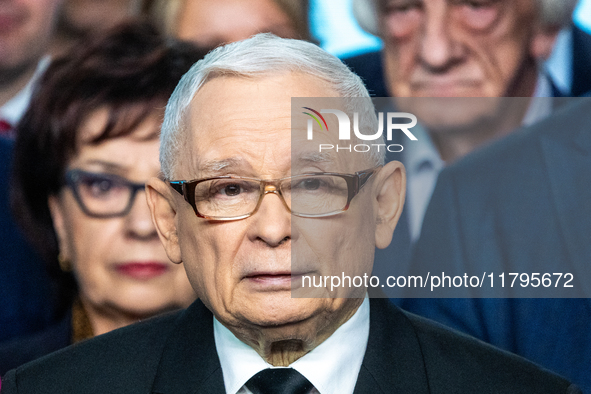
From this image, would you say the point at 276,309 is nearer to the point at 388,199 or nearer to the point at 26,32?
the point at 388,199

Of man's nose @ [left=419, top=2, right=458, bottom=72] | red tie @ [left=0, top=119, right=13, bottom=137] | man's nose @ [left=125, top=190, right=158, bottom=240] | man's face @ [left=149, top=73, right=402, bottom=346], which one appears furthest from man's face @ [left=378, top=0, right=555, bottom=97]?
red tie @ [left=0, top=119, right=13, bottom=137]

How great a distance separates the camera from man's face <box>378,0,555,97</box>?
1971mm

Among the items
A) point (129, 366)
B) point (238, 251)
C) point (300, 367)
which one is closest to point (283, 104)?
point (238, 251)

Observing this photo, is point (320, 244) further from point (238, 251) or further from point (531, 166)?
A: point (531, 166)

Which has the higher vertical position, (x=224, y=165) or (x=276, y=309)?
(x=224, y=165)

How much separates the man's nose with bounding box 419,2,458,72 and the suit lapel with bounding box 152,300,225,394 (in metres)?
1.04

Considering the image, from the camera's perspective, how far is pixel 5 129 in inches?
83.2

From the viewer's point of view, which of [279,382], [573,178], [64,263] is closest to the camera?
[279,382]

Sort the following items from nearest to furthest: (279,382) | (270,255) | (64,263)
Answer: (270,255) → (279,382) → (64,263)

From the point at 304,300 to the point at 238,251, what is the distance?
0.16 m

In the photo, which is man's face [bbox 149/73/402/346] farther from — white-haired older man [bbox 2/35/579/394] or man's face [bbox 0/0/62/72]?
man's face [bbox 0/0/62/72]

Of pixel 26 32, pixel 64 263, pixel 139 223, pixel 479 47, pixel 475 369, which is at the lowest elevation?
pixel 475 369

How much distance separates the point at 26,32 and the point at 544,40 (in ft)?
5.42

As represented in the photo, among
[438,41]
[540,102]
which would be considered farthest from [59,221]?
[540,102]
